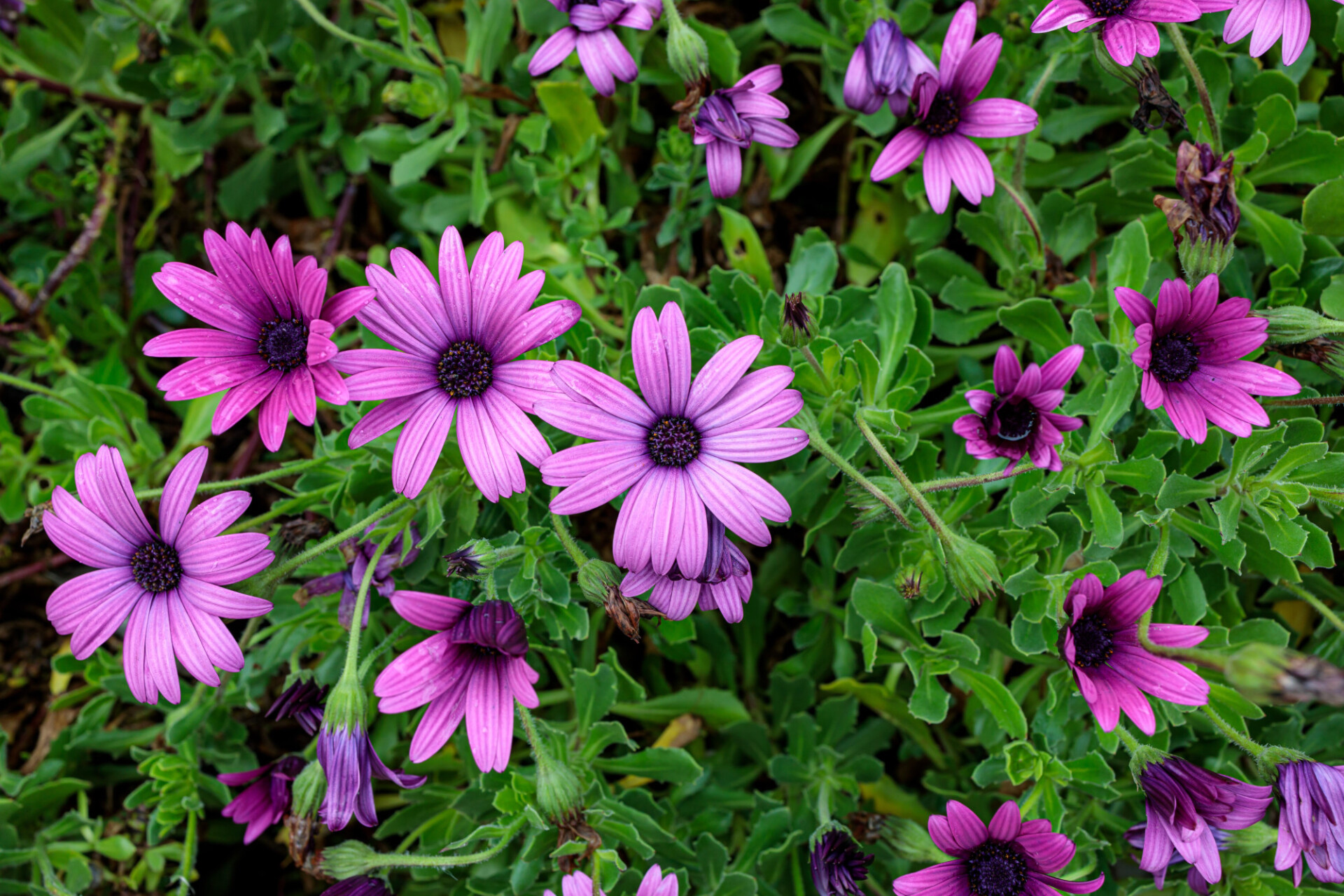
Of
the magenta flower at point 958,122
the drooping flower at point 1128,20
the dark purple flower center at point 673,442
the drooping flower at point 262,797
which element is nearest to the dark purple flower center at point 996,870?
the dark purple flower center at point 673,442

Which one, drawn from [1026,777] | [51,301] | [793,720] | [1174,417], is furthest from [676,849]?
[51,301]

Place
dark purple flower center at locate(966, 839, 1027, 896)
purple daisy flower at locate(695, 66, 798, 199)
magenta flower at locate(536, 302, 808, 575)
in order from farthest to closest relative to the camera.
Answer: purple daisy flower at locate(695, 66, 798, 199), dark purple flower center at locate(966, 839, 1027, 896), magenta flower at locate(536, 302, 808, 575)

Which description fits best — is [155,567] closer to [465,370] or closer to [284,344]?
[284,344]

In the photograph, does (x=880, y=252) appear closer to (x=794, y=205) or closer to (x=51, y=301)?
(x=794, y=205)

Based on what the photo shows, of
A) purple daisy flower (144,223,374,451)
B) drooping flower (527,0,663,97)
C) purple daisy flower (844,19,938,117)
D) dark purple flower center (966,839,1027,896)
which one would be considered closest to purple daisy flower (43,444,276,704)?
purple daisy flower (144,223,374,451)

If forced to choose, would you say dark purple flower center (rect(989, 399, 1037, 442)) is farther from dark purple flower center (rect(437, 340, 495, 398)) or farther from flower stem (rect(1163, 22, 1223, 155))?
dark purple flower center (rect(437, 340, 495, 398))

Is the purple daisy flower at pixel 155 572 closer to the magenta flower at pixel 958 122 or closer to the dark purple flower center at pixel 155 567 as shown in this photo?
the dark purple flower center at pixel 155 567
